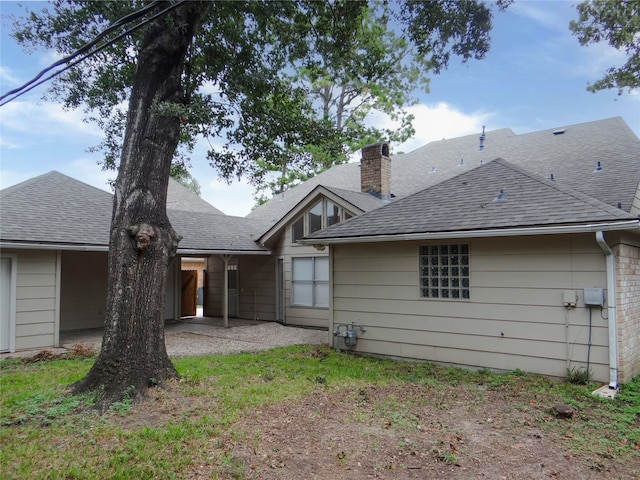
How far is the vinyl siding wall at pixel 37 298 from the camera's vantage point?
8.71 m

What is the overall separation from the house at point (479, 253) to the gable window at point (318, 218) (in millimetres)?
38

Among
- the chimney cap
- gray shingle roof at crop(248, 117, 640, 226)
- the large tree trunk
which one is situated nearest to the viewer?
the large tree trunk

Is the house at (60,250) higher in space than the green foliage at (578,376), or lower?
higher

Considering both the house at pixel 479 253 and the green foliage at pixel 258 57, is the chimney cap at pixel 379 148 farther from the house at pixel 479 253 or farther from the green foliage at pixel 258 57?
the green foliage at pixel 258 57

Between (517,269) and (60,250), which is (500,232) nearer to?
(517,269)

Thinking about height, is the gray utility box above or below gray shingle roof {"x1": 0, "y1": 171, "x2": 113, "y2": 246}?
below

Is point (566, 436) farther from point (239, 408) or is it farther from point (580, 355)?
point (239, 408)

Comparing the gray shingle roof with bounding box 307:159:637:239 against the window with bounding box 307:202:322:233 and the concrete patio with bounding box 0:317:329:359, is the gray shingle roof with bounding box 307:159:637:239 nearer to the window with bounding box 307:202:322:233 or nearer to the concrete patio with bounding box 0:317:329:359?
the concrete patio with bounding box 0:317:329:359

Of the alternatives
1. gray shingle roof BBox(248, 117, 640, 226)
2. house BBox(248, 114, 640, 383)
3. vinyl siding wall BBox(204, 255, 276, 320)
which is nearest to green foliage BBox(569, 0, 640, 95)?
gray shingle roof BBox(248, 117, 640, 226)

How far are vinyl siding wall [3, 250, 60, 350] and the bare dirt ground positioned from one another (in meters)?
6.57

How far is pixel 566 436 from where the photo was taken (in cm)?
430

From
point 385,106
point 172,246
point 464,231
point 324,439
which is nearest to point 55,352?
point 172,246

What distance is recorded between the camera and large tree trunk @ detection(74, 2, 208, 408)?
525 cm

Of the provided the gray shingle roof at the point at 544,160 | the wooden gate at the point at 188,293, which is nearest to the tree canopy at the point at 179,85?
the gray shingle roof at the point at 544,160
